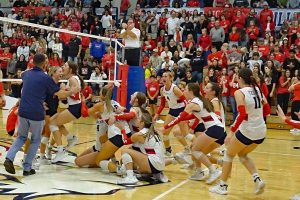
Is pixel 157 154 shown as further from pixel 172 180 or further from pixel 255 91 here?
pixel 255 91

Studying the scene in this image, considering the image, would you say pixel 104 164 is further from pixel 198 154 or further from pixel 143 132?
pixel 198 154

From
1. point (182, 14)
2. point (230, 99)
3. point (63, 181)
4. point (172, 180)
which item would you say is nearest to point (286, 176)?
point (172, 180)

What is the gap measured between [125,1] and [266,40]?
27.5 ft

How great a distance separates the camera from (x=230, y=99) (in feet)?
53.5

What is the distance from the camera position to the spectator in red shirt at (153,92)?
1650 centimetres

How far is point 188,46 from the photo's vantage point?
762 inches

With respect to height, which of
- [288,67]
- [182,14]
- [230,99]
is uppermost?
[182,14]

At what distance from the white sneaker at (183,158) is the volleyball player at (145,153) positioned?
890 millimetres

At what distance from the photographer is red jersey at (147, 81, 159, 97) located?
1655cm

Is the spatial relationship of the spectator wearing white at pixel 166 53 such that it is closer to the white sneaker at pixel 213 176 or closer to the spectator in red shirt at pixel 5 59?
the spectator in red shirt at pixel 5 59

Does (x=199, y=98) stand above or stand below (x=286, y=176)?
above

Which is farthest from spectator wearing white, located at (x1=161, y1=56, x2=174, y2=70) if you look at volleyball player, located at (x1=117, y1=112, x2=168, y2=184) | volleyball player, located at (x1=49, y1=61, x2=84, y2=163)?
volleyball player, located at (x1=117, y1=112, x2=168, y2=184)

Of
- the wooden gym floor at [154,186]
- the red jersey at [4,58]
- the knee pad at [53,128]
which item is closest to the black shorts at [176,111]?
the wooden gym floor at [154,186]

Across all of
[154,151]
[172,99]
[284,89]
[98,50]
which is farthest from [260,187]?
[98,50]
